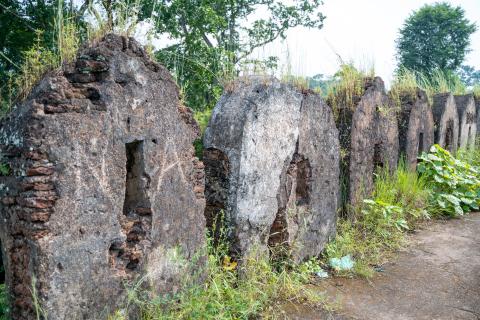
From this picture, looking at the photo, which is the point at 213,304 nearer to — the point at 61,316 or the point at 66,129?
the point at 61,316

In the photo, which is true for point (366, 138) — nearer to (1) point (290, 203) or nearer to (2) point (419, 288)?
(1) point (290, 203)

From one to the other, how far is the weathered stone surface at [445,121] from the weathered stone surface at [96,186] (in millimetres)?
5961

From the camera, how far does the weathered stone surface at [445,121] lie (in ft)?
25.0

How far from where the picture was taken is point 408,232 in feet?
17.4

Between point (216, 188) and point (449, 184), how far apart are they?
4.26 meters

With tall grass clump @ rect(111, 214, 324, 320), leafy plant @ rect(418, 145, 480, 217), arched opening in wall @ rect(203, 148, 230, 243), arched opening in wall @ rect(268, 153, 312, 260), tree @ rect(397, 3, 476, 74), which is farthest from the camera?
tree @ rect(397, 3, 476, 74)

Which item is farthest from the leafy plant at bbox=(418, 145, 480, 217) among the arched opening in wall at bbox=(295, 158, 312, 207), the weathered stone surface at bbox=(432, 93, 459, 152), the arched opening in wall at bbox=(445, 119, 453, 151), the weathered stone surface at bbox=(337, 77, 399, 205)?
the arched opening in wall at bbox=(295, 158, 312, 207)

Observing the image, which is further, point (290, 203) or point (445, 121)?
point (445, 121)

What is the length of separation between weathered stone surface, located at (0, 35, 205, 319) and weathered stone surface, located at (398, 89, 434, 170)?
13.8 feet

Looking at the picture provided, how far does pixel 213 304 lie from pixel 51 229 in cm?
113

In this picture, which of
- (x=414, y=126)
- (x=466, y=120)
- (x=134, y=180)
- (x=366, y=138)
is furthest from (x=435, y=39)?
(x=134, y=180)

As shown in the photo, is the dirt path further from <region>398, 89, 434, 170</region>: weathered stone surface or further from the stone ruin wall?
<region>398, 89, 434, 170</region>: weathered stone surface

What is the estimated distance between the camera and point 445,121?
25.7ft

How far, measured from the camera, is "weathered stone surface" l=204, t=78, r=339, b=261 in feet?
10.6
